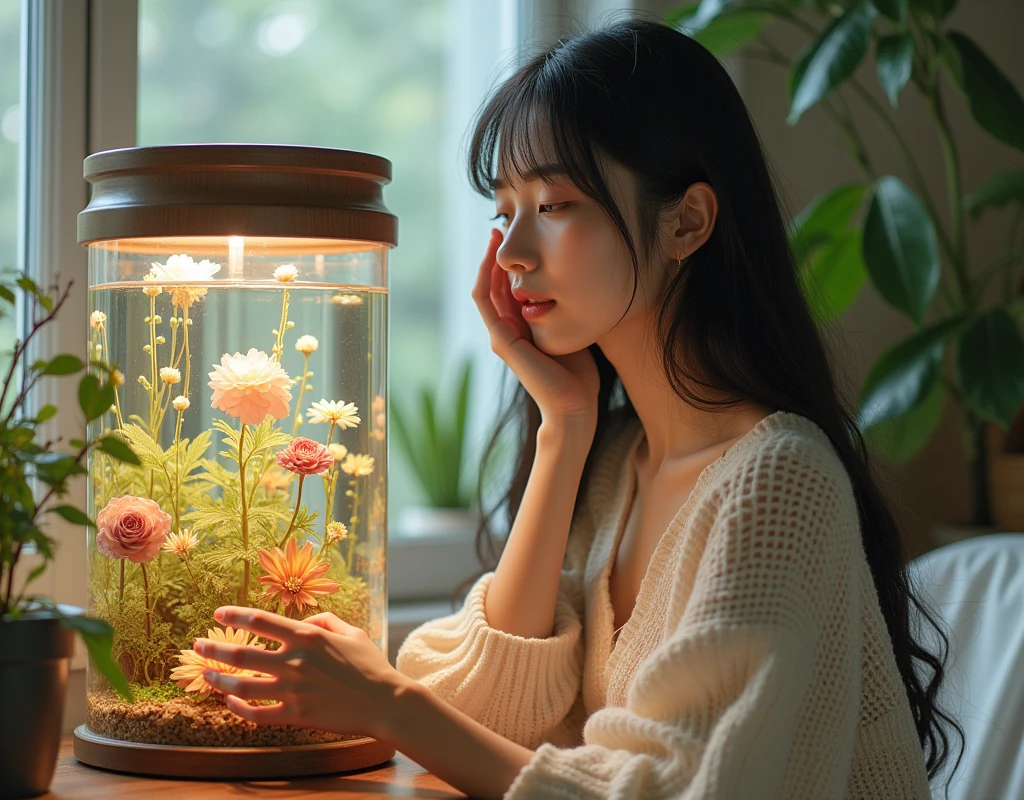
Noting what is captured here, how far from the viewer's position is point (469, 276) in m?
2.33

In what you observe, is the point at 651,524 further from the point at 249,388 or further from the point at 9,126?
the point at 9,126

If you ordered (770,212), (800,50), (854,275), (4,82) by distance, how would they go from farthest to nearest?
(800,50)
(854,275)
(4,82)
(770,212)

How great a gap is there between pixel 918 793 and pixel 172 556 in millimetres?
727

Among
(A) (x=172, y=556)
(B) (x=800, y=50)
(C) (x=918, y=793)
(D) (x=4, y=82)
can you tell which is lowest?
(C) (x=918, y=793)

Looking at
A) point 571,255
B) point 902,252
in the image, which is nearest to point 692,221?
point 571,255

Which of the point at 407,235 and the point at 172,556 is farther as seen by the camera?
the point at 407,235

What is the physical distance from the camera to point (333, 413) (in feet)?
3.46

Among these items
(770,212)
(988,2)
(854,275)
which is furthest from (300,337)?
(988,2)

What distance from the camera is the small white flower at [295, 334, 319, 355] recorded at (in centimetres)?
106

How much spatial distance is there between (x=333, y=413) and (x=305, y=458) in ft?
0.20

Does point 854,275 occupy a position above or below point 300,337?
above

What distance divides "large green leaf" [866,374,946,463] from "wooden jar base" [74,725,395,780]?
3.66 feet

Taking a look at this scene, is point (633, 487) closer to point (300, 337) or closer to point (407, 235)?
point (300, 337)

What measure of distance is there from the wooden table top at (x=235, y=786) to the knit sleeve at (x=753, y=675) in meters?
0.14
